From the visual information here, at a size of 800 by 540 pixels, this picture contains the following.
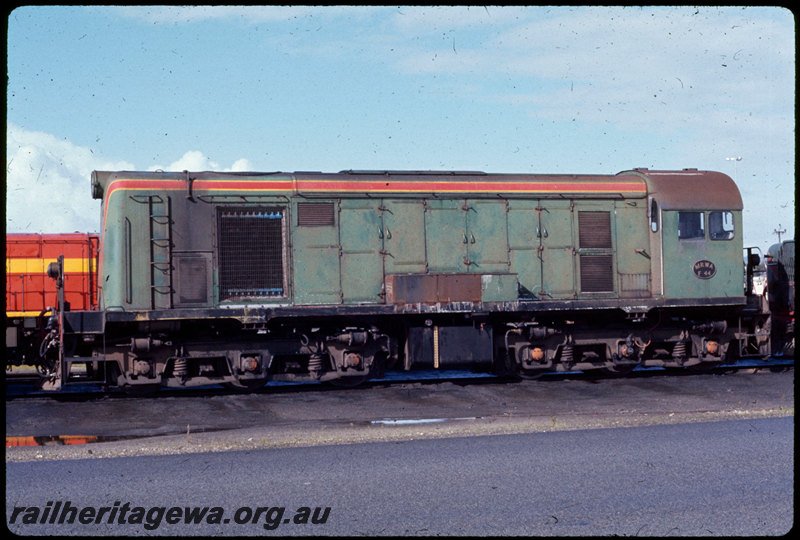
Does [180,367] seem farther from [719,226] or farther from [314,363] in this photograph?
[719,226]

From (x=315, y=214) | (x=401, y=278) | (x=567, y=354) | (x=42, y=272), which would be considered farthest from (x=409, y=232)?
(x=42, y=272)

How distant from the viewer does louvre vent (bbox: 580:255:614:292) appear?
14.8 meters

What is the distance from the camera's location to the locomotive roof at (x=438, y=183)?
531 inches

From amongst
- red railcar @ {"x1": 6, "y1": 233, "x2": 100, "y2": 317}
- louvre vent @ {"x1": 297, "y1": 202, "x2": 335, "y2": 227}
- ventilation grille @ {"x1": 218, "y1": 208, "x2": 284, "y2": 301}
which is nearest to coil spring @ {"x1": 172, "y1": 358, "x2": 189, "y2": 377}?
ventilation grille @ {"x1": 218, "y1": 208, "x2": 284, "y2": 301}

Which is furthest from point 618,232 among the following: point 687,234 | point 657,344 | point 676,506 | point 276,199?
point 676,506

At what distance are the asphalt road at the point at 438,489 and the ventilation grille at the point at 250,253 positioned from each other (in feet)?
17.6

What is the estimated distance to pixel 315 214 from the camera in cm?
1388

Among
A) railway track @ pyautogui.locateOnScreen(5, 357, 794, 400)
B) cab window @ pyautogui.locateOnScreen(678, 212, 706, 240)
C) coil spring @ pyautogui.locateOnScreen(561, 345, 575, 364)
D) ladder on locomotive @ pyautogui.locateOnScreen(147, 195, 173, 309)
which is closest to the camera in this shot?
ladder on locomotive @ pyautogui.locateOnScreen(147, 195, 173, 309)

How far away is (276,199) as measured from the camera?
13.7 metres

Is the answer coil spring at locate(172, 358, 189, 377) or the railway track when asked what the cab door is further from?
coil spring at locate(172, 358, 189, 377)

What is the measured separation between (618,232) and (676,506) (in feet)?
31.1

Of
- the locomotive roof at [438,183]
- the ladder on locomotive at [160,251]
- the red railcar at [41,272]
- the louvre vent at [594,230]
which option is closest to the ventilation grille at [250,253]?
the locomotive roof at [438,183]

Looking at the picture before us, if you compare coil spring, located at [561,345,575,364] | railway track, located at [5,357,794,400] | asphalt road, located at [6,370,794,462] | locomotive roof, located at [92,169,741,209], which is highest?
locomotive roof, located at [92,169,741,209]

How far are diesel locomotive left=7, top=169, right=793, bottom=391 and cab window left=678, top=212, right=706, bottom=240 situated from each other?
29 millimetres
